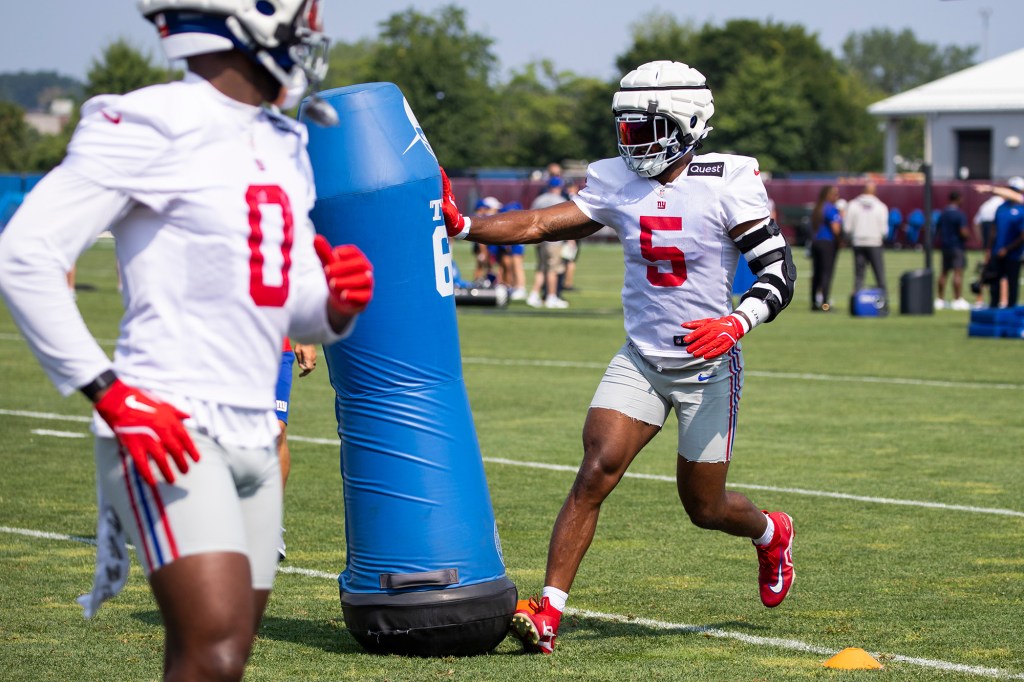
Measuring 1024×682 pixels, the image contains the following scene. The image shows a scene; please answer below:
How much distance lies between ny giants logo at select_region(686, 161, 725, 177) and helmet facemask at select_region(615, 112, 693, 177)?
0.25 feet

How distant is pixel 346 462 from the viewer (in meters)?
5.83

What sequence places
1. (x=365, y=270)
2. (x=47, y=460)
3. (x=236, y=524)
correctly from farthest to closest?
1. (x=47, y=460)
2. (x=365, y=270)
3. (x=236, y=524)

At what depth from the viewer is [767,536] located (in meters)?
6.47

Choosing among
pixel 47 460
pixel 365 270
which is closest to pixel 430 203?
pixel 365 270

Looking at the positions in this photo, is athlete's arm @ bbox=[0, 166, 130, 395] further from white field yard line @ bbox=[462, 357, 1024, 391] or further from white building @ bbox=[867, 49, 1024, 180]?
white building @ bbox=[867, 49, 1024, 180]

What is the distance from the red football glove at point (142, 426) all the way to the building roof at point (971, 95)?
208 feet

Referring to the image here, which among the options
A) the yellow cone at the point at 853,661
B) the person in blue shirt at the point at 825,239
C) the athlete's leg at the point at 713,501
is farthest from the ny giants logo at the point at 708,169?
the person in blue shirt at the point at 825,239

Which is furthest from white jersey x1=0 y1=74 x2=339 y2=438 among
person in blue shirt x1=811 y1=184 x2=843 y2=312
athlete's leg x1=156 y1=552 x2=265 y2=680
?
person in blue shirt x1=811 y1=184 x2=843 y2=312

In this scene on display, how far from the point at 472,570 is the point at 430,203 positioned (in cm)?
140

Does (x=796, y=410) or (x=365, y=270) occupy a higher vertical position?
(x=365, y=270)

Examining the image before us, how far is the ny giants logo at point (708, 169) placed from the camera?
241 inches

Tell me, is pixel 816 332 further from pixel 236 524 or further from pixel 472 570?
pixel 236 524

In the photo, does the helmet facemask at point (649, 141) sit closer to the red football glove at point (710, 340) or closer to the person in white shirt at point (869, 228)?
the red football glove at point (710, 340)

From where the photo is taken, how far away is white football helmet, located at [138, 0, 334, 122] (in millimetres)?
3549
